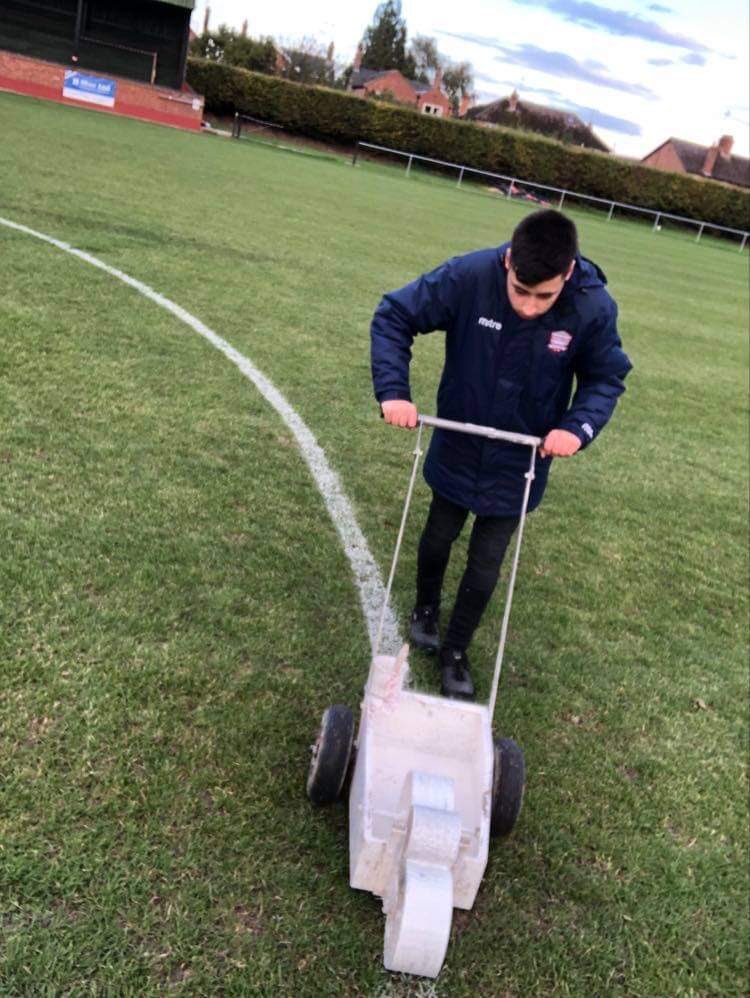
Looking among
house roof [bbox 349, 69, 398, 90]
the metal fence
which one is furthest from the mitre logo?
house roof [bbox 349, 69, 398, 90]

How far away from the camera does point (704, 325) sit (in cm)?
1263

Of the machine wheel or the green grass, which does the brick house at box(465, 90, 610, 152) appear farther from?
the machine wheel

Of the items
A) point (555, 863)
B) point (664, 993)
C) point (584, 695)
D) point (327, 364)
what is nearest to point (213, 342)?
point (327, 364)

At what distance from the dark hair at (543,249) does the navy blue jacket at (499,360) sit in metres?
0.23

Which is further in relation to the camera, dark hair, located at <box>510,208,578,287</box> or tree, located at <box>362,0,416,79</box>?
tree, located at <box>362,0,416,79</box>

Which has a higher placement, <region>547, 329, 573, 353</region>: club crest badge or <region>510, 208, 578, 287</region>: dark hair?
<region>510, 208, 578, 287</region>: dark hair

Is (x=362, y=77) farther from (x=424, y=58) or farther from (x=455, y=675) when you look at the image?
(x=455, y=675)

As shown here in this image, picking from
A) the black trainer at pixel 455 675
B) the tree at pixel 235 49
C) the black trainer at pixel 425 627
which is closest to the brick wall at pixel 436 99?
the tree at pixel 235 49

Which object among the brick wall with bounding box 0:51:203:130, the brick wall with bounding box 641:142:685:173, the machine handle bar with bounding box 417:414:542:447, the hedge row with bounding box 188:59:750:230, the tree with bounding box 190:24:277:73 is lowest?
the machine handle bar with bounding box 417:414:542:447

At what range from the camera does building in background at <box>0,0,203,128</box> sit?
2841cm

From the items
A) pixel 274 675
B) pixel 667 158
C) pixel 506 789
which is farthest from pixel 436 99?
pixel 506 789

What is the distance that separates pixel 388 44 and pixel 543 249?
9376 cm

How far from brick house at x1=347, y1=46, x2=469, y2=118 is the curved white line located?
78.3 metres

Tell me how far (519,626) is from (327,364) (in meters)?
3.33
